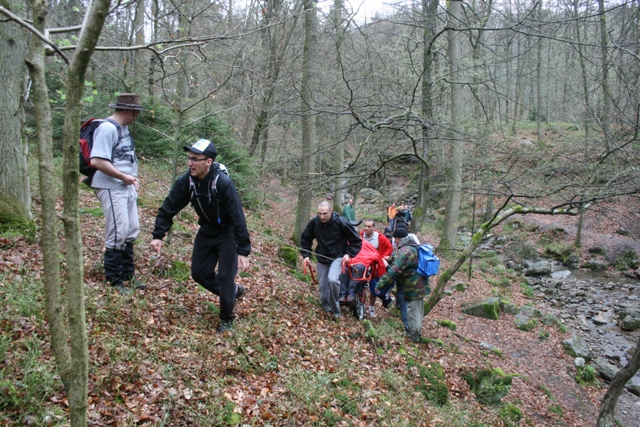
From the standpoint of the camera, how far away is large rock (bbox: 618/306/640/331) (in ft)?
40.4

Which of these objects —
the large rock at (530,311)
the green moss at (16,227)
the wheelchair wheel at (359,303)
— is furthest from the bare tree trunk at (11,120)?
the large rock at (530,311)

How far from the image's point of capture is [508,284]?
50.3 ft

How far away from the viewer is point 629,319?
1242cm

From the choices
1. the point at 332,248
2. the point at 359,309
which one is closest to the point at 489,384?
the point at 359,309

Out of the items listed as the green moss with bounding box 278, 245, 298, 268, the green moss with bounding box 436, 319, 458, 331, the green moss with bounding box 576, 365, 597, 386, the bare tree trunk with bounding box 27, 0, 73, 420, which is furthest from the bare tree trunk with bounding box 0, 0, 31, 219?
the green moss with bounding box 576, 365, 597, 386

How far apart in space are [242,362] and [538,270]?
1651cm

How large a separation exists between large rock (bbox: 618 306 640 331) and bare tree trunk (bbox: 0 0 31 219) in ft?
49.3

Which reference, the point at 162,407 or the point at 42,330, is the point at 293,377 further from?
the point at 42,330

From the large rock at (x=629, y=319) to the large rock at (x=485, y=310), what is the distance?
402 centimetres

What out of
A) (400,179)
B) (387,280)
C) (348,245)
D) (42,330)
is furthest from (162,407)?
(400,179)

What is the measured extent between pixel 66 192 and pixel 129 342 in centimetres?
290

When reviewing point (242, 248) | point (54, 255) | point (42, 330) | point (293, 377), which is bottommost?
point (293, 377)

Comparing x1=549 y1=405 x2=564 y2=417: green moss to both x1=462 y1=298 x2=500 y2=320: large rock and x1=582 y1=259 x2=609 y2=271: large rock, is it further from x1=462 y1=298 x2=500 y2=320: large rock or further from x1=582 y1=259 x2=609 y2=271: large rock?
x1=582 y1=259 x2=609 y2=271: large rock

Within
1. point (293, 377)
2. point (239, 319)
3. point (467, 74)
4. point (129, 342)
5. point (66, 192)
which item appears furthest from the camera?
point (467, 74)
